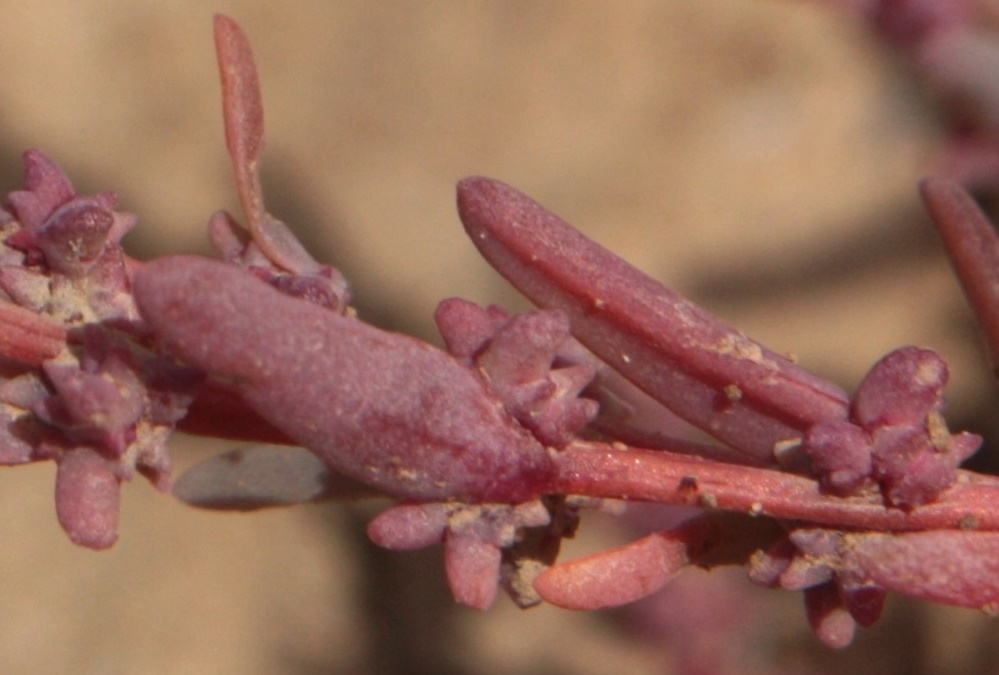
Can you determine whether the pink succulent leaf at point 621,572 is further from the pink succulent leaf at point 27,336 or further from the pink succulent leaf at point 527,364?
the pink succulent leaf at point 27,336

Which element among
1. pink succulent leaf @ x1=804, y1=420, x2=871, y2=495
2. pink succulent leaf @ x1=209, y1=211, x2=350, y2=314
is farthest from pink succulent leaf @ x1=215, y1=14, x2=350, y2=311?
pink succulent leaf @ x1=804, y1=420, x2=871, y2=495

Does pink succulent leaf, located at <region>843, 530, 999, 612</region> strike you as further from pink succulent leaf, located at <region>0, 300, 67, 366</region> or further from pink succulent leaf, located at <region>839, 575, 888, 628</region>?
pink succulent leaf, located at <region>0, 300, 67, 366</region>

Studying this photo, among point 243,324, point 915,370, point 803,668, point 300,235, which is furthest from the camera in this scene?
point 300,235

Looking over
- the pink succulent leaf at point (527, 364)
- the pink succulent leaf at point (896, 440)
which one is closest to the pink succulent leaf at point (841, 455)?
the pink succulent leaf at point (896, 440)

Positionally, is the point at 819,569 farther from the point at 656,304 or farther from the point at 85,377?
the point at 85,377

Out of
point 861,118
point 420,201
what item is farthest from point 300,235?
point 861,118

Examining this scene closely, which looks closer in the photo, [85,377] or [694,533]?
[85,377]

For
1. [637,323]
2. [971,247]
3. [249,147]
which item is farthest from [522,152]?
[637,323]
